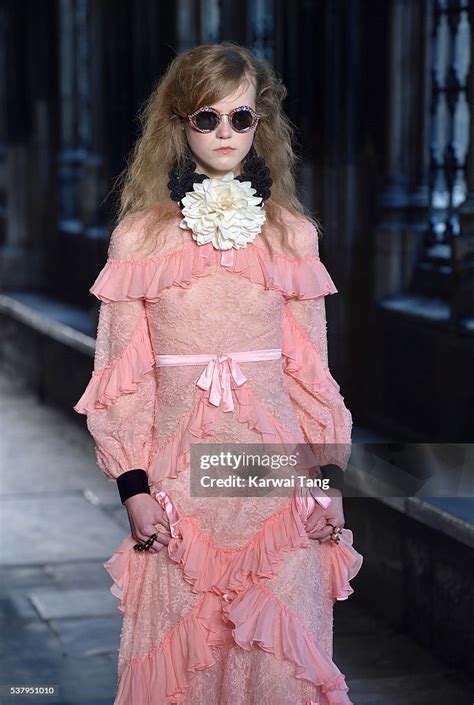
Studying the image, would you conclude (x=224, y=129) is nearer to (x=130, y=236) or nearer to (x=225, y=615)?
(x=130, y=236)

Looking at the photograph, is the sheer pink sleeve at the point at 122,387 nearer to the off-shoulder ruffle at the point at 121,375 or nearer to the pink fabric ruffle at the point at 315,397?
the off-shoulder ruffle at the point at 121,375

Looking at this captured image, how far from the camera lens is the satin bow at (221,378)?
286 centimetres

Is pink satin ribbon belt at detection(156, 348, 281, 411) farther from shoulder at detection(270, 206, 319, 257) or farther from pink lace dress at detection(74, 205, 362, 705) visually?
shoulder at detection(270, 206, 319, 257)

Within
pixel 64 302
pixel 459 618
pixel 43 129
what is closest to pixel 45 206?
pixel 43 129

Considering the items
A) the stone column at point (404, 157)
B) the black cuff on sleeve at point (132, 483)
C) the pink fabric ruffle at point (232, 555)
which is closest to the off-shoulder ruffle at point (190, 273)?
the black cuff on sleeve at point (132, 483)

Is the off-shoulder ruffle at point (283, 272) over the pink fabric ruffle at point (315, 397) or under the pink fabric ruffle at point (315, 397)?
over

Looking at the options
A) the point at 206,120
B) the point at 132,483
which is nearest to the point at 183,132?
the point at 206,120

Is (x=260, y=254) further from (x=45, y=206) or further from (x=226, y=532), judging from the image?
(x=45, y=206)

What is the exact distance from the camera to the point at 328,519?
9.68 feet

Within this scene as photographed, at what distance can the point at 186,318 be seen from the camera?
289cm

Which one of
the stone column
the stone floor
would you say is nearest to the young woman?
the stone floor

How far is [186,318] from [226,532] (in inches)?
16.2

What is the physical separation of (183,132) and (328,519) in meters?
0.80

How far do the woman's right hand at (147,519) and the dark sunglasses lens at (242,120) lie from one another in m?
0.71
